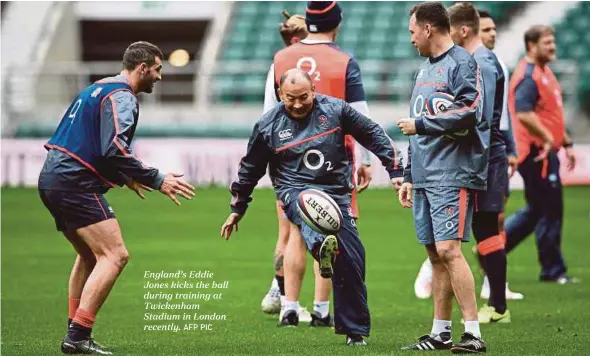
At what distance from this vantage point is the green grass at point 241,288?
813 centimetres

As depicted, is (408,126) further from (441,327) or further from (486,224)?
(486,224)

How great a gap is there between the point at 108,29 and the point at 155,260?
73.7 ft

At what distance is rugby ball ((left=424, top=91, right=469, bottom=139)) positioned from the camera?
745 centimetres

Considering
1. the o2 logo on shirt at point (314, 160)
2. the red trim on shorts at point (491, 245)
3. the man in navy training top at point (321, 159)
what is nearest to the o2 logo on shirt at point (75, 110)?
the man in navy training top at point (321, 159)

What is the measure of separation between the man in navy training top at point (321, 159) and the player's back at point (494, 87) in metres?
1.04

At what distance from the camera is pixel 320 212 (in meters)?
7.68

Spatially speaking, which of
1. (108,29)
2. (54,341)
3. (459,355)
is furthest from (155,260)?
(108,29)

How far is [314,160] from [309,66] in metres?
1.34

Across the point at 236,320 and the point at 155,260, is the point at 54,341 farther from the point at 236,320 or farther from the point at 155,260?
the point at 155,260

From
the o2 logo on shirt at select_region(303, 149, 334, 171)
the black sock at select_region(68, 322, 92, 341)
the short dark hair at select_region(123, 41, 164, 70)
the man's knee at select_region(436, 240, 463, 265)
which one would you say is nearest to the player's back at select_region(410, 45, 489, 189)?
the man's knee at select_region(436, 240, 463, 265)

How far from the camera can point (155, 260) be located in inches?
542

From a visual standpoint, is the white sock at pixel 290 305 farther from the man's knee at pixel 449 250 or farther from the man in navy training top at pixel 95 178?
the man's knee at pixel 449 250

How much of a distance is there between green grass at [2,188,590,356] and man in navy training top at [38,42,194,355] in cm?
42

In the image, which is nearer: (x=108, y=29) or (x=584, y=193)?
(x=584, y=193)
